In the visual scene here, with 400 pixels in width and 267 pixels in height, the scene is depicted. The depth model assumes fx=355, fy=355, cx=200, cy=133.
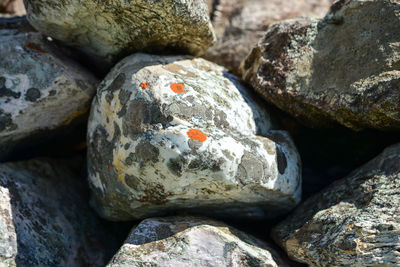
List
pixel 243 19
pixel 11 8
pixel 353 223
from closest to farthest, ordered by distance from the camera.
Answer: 1. pixel 353 223
2. pixel 243 19
3. pixel 11 8

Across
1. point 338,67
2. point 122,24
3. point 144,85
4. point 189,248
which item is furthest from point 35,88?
point 338,67

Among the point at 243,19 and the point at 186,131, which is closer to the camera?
the point at 186,131

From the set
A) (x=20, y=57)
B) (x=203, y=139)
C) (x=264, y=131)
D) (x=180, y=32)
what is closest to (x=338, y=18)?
(x=264, y=131)

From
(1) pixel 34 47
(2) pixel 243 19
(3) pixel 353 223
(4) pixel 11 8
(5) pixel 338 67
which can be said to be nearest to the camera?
(3) pixel 353 223

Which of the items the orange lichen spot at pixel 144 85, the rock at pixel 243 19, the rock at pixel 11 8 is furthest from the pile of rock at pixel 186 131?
the rock at pixel 11 8

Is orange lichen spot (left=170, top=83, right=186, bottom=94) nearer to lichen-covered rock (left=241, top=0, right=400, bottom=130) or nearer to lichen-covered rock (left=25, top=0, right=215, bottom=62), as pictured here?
lichen-covered rock (left=25, top=0, right=215, bottom=62)

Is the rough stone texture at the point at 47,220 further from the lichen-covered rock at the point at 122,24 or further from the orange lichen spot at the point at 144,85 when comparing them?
the orange lichen spot at the point at 144,85

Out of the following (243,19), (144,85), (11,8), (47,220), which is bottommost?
(47,220)

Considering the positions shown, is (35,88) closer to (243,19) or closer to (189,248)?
(189,248)
